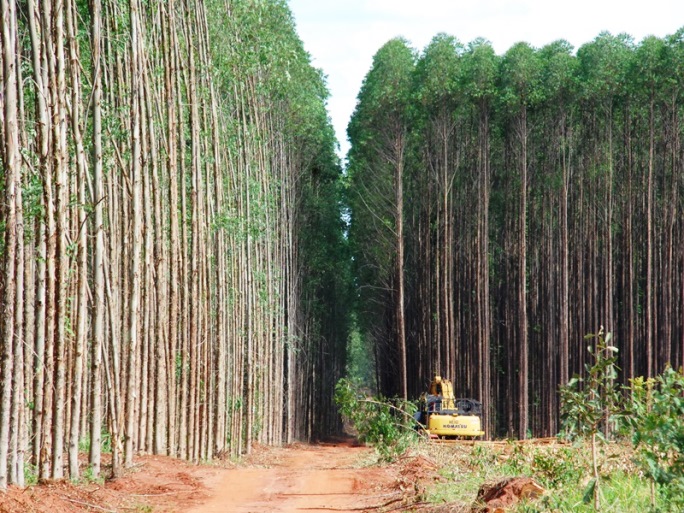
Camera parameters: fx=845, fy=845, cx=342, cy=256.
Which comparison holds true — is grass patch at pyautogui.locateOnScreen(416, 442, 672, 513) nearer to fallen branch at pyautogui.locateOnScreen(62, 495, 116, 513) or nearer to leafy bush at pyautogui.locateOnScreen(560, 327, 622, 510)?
leafy bush at pyautogui.locateOnScreen(560, 327, 622, 510)

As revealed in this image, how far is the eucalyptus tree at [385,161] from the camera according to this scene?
2873cm

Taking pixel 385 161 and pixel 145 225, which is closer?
pixel 145 225

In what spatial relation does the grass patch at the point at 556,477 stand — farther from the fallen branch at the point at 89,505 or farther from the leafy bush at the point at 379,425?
the fallen branch at the point at 89,505

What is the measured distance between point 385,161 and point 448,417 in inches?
426

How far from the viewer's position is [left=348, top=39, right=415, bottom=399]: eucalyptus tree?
28734 millimetres

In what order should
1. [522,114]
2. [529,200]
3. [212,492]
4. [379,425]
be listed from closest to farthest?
[212,492] < [379,425] < [522,114] < [529,200]

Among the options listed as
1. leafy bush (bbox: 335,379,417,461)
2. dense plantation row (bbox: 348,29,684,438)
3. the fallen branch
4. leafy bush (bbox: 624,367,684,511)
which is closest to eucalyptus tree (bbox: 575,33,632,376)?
dense plantation row (bbox: 348,29,684,438)

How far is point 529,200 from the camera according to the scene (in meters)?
34.0

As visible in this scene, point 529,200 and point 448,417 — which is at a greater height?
point 529,200

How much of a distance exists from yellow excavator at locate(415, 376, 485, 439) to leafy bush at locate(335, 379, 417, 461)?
2785 mm

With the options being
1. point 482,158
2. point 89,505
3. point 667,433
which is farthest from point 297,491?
point 482,158

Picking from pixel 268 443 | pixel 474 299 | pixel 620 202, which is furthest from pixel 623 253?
pixel 268 443

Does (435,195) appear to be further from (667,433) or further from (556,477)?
(667,433)

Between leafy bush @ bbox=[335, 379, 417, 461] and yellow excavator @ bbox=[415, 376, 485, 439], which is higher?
leafy bush @ bbox=[335, 379, 417, 461]
